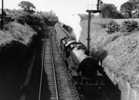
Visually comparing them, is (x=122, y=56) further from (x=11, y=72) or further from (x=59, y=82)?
(x=11, y=72)

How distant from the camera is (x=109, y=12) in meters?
77.6

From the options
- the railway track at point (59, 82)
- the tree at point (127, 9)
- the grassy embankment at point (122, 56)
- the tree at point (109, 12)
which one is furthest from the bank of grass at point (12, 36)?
the tree at point (127, 9)

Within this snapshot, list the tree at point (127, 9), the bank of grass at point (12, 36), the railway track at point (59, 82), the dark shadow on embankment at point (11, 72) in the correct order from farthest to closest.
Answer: the tree at point (127, 9) → the bank of grass at point (12, 36) → the railway track at point (59, 82) → the dark shadow on embankment at point (11, 72)

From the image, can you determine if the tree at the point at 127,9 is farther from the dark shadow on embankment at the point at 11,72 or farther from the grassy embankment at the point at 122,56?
the dark shadow on embankment at the point at 11,72

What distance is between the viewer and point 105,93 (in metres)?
18.6

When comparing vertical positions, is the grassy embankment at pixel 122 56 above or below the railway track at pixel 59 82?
above

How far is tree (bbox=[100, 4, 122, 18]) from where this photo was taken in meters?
74.8

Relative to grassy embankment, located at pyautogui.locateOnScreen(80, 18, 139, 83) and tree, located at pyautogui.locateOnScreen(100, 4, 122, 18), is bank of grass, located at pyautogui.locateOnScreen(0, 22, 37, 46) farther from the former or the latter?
tree, located at pyautogui.locateOnScreen(100, 4, 122, 18)

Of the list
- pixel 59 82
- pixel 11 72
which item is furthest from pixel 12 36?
pixel 59 82

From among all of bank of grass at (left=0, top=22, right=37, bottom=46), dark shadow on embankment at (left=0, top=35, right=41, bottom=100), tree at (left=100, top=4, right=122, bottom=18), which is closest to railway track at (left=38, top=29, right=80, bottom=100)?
dark shadow on embankment at (left=0, top=35, right=41, bottom=100)

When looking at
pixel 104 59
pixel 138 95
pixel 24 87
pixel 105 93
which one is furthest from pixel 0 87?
pixel 104 59

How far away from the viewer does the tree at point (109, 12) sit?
245 feet

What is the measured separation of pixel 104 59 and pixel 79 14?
159 feet

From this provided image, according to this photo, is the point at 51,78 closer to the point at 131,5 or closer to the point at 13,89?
the point at 13,89
